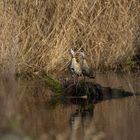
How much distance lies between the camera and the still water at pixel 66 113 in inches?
215

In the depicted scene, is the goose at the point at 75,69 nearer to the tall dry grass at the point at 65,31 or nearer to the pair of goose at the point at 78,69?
the pair of goose at the point at 78,69

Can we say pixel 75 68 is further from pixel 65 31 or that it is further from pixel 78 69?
pixel 65 31

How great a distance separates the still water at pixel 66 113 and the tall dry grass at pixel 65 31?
63 centimetres

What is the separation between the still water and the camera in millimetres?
5458

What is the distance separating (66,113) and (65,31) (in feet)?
9.42

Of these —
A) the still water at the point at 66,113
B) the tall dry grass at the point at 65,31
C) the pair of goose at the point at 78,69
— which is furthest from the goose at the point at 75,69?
the tall dry grass at the point at 65,31

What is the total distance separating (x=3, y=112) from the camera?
5520 mm

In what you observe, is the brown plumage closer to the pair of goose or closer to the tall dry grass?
the pair of goose

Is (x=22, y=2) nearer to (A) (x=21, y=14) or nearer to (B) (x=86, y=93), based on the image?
(A) (x=21, y=14)

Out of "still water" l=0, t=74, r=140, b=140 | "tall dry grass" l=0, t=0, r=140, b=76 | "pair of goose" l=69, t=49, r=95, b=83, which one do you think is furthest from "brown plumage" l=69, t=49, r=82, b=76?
"tall dry grass" l=0, t=0, r=140, b=76

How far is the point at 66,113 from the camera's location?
25.1 ft

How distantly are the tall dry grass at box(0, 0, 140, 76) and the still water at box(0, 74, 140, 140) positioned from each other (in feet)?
2.06

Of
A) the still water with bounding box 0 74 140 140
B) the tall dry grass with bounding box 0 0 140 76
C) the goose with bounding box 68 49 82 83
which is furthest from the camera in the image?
the tall dry grass with bounding box 0 0 140 76

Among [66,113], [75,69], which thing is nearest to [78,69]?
[75,69]
